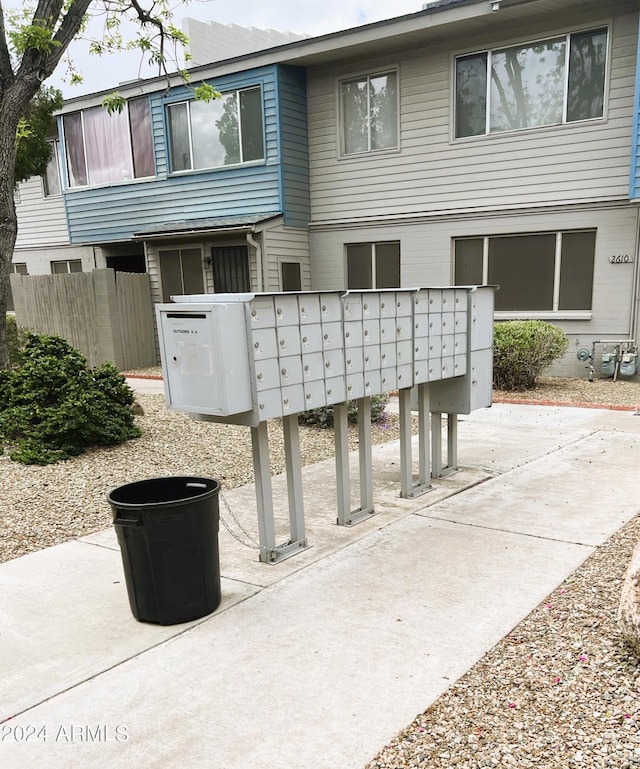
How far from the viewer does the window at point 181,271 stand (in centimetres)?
1370

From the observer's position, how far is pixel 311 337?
4.08 meters

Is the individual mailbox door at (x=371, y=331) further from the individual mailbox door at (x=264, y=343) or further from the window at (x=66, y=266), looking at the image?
the window at (x=66, y=266)

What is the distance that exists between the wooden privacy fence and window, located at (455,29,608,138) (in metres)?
7.37

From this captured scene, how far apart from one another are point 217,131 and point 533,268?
716 centimetres

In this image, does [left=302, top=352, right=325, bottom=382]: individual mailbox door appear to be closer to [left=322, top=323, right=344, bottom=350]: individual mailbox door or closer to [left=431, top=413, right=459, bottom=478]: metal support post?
[left=322, top=323, right=344, bottom=350]: individual mailbox door

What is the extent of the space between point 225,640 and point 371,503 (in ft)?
6.95

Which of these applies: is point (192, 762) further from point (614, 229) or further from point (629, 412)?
point (614, 229)

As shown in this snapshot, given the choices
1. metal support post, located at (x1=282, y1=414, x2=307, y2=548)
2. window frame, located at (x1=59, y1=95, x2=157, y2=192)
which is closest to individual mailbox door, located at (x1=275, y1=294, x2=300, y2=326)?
metal support post, located at (x1=282, y1=414, x2=307, y2=548)

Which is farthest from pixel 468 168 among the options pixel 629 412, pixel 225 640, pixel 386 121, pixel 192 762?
pixel 192 762

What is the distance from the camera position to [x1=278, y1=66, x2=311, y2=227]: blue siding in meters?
12.5

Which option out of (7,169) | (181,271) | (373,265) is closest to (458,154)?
(373,265)

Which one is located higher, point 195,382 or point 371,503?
point 195,382

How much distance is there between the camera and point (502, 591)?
3732mm

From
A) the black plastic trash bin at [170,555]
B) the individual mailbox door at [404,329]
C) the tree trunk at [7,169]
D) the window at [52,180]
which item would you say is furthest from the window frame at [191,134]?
the black plastic trash bin at [170,555]
